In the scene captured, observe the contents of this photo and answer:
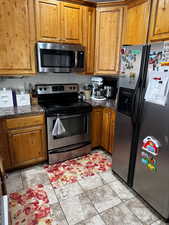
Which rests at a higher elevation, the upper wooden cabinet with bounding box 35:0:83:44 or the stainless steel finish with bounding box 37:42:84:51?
the upper wooden cabinet with bounding box 35:0:83:44

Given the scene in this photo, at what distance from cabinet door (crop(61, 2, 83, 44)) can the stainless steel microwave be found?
5.6 inches

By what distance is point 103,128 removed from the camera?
2803 millimetres

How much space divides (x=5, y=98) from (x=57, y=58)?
3.25 feet

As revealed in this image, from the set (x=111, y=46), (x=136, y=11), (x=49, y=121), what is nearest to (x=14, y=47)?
Answer: (x=49, y=121)

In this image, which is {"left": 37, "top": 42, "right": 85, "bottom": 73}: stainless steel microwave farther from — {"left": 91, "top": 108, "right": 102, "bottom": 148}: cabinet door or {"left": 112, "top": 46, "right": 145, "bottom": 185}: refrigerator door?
{"left": 112, "top": 46, "right": 145, "bottom": 185}: refrigerator door

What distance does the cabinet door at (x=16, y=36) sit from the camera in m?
2.06

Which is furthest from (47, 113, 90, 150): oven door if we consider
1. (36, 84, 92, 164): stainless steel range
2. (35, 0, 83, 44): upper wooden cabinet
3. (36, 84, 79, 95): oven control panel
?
(35, 0, 83, 44): upper wooden cabinet

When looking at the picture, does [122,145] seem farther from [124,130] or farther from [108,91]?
[108,91]

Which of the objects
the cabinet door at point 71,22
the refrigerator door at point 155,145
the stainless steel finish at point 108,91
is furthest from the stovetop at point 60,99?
the refrigerator door at point 155,145

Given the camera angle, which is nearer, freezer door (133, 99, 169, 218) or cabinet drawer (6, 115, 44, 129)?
freezer door (133, 99, 169, 218)

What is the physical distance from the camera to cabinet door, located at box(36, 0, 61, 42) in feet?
7.22

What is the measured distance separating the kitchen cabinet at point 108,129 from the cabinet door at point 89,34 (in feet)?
2.72

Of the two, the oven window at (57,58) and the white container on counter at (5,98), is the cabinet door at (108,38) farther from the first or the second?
the white container on counter at (5,98)

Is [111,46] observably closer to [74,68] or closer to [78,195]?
[74,68]
